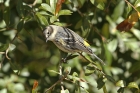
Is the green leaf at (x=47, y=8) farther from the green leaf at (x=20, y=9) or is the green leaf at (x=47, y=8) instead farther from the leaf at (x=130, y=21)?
the leaf at (x=130, y=21)

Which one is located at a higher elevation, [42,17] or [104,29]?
[42,17]

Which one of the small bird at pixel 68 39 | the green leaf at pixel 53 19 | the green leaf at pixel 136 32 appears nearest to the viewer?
the green leaf at pixel 53 19

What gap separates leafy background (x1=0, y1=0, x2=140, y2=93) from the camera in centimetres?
257

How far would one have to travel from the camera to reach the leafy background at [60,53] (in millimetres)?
2568

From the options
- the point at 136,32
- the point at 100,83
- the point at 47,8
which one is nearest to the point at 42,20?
the point at 47,8

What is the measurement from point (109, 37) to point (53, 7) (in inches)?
28.3

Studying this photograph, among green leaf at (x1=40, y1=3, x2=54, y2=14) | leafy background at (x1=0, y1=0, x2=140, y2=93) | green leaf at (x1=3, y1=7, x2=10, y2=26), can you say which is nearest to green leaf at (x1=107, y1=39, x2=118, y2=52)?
leafy background at (x1=0, y1=0, x2=140, y2=93)

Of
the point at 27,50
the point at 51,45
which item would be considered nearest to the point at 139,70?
the point at 51,45

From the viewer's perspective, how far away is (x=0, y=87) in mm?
2984

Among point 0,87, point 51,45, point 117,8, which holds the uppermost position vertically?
point 117,8

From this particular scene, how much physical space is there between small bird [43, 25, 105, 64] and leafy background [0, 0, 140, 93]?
0.06m

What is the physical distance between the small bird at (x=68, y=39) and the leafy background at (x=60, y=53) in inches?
2.2

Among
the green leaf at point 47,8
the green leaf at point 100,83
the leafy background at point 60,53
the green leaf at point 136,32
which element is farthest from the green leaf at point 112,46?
the green leaf at point 47,8

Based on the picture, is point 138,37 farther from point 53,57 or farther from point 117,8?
point 53,57
